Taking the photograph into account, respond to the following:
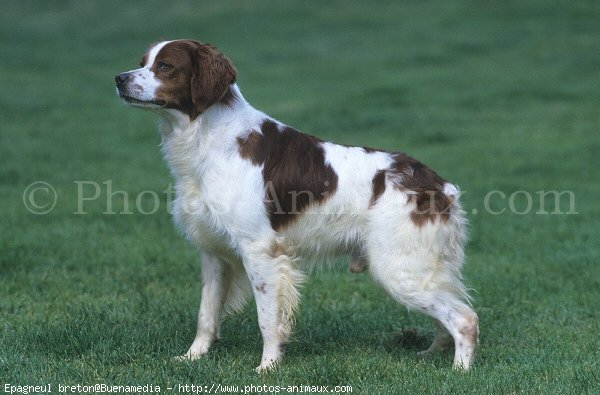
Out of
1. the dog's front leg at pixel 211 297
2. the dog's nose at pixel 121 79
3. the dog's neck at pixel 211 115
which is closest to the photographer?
the dog's nose at pixel 121 79

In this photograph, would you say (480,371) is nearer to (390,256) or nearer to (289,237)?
(390,256)

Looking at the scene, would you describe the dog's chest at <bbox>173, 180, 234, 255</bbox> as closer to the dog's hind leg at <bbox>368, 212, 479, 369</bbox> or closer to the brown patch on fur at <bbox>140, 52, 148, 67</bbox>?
the brown patch on fur at <bbox>140, 52, 148, 67</bbox>

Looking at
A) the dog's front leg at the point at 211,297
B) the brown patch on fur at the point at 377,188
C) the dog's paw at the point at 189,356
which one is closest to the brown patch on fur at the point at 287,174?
the brown patch on fur at the point at 377,188

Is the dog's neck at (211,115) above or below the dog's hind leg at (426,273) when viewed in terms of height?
above

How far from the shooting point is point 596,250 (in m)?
8.41

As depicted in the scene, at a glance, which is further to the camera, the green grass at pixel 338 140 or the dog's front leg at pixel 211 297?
the dog's front leg at pixel 211 297

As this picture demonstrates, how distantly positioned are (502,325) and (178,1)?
21.0 metres

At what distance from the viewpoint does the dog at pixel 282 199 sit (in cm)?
525

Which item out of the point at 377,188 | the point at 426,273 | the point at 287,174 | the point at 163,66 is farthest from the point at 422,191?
the point at 163,66

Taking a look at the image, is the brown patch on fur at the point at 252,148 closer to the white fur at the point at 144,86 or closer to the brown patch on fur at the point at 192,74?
the brown patch on fur at the point at 192,74

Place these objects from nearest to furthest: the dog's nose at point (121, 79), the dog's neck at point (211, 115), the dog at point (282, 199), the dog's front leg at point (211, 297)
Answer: the dog's nose at point (121, 79), the dog at point (282, 199), the dog's neck at point (211, 115), the dog's front leg at point (211, 297)

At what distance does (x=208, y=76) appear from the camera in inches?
206

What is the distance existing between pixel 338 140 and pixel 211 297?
8415 mm

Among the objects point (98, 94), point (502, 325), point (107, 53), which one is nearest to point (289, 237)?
point (502, 325)
